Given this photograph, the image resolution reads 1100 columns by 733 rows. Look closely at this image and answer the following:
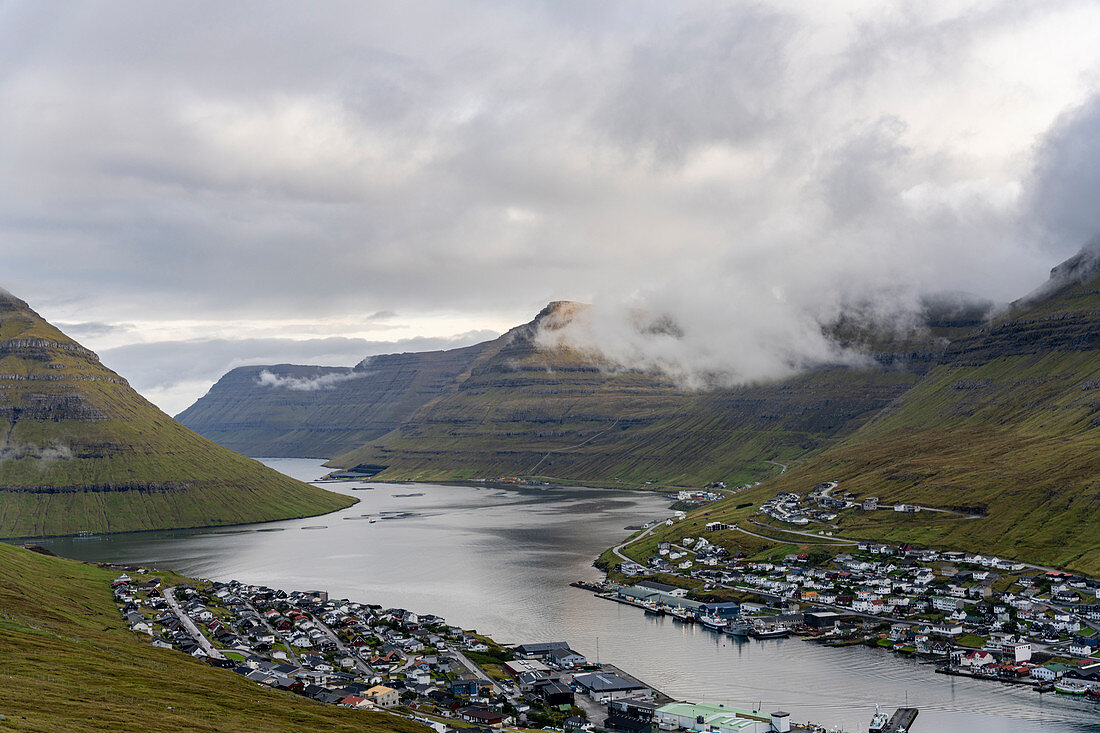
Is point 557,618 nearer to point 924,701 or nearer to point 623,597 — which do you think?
point 623,597

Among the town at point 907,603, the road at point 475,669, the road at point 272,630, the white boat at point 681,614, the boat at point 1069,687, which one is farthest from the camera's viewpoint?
the white boat at point 681,614

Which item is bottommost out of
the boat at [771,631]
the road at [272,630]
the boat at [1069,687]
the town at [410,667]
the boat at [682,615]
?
the road at [272,630]

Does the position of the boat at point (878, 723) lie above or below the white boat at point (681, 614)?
above

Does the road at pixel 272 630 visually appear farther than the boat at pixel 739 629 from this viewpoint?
No

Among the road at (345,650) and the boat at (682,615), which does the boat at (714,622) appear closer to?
the boat at (682,615)

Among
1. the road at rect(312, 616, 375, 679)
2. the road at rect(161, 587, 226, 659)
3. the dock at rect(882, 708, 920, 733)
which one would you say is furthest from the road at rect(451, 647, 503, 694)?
the dock at rect(882, 708, 920, 733)

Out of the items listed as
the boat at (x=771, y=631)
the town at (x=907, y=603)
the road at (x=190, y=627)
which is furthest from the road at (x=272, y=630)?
the boat at (x=771, y=631)

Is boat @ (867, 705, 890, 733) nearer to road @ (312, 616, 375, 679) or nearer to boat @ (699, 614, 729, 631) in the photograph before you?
boat @ (699, 614, 729, 631)
